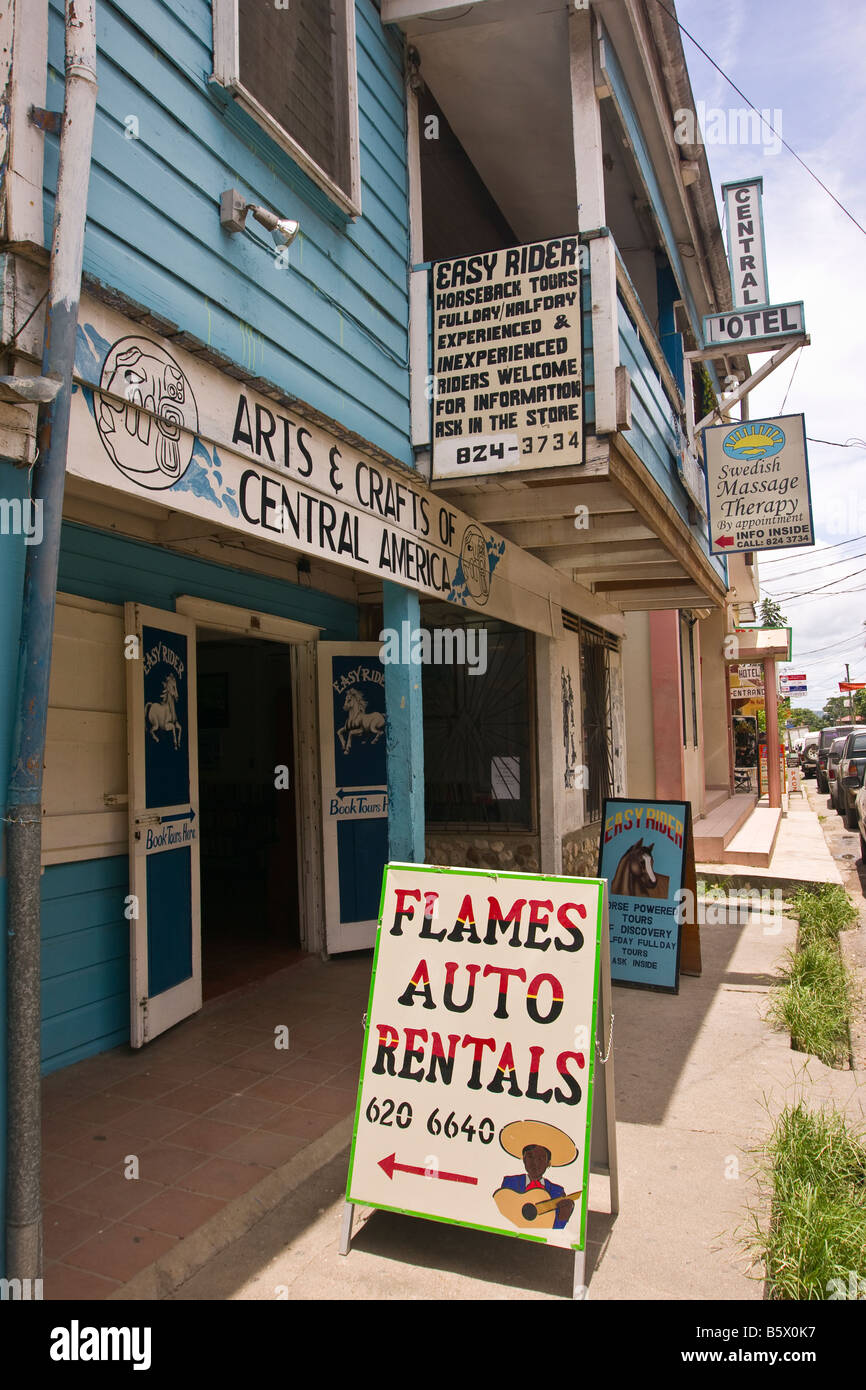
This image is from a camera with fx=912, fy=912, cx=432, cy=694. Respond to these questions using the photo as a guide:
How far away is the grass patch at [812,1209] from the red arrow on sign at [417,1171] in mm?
1044

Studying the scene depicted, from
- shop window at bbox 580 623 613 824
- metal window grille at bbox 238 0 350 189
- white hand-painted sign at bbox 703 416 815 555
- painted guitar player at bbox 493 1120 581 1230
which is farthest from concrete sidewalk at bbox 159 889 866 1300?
white hand-painted sign at bbox 703 416 815 555

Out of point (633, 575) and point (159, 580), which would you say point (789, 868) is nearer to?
point (633, 575)

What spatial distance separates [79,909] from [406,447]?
2984 millimetres

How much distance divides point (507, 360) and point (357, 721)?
3.14 meters

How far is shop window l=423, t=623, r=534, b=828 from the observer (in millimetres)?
7645

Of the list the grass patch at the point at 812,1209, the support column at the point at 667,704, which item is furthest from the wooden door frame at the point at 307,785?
the support column at the point at 667,704

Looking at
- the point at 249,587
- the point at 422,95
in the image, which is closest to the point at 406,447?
the point at 249,587

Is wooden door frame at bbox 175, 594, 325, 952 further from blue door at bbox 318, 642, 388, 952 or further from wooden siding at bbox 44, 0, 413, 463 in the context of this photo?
wooden siding at bbox 44, 0, 413, 463

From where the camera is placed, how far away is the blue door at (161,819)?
16.3 feet

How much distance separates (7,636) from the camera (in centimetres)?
233

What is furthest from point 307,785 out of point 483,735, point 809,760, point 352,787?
point 809,760

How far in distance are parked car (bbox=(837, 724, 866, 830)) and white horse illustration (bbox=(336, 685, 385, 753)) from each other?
13.4 meters

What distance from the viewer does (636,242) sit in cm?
812

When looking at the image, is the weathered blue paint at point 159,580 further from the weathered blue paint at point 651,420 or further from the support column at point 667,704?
the support column at point 667,704
